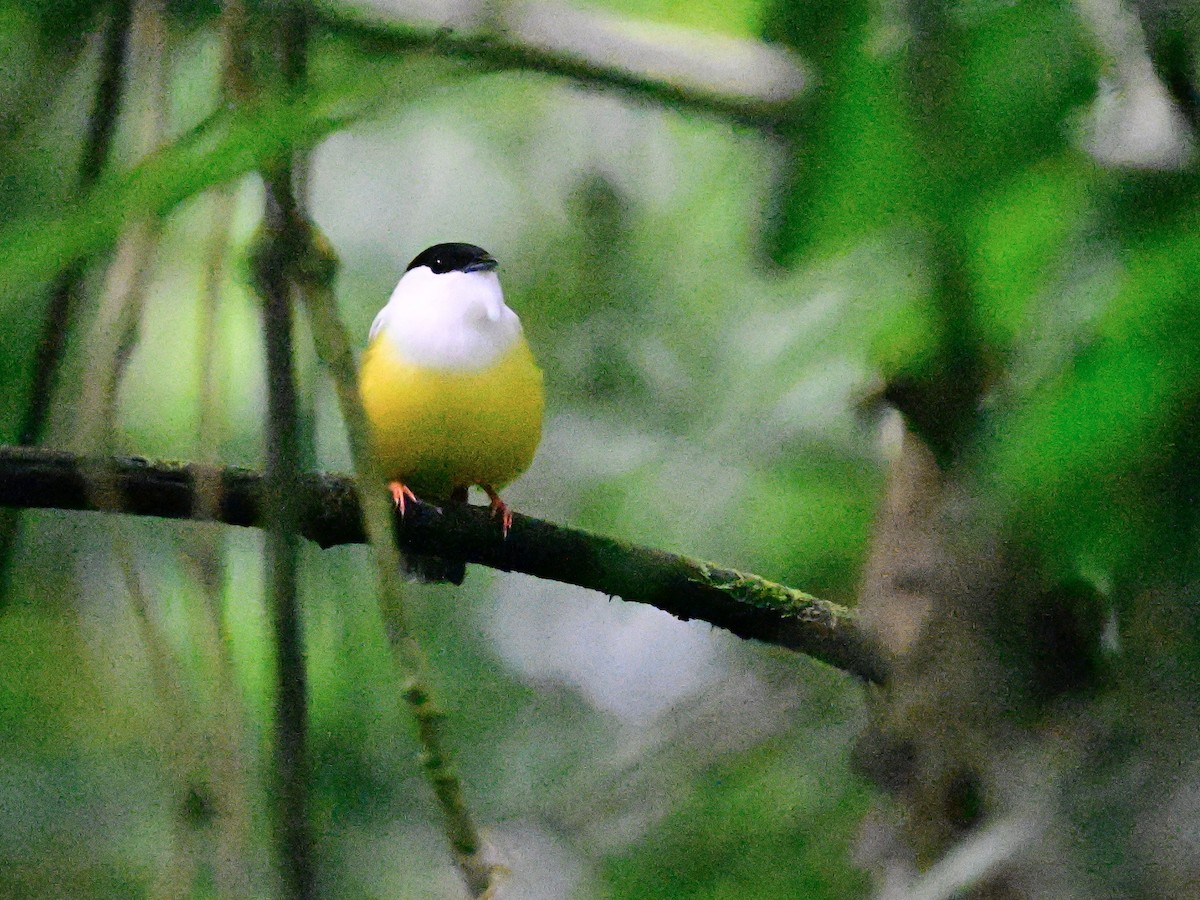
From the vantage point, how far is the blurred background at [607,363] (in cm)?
66

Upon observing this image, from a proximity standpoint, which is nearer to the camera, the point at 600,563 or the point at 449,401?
the point at 600,563

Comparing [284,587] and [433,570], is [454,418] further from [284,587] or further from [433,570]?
[284,587]

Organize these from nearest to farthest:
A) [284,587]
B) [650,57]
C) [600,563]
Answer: [284,587], [600,563], [650,57]

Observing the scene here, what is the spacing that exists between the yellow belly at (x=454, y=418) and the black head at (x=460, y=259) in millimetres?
472

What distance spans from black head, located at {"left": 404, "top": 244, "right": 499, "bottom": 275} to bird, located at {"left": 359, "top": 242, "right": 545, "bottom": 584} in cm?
32

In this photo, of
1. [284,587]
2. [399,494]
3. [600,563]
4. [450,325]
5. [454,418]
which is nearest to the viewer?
[284,587]

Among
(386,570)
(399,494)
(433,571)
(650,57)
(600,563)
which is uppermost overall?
(650,57)

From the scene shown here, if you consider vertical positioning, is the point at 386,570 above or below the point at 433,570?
above

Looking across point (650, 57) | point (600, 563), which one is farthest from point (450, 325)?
point (600, 563)

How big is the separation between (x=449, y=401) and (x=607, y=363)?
38 centimetres

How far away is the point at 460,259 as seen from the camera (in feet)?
11.2

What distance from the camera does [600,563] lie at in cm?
211

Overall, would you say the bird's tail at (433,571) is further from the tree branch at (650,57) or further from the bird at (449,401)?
the tree branch at (650,57)

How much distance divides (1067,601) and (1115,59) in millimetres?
338
